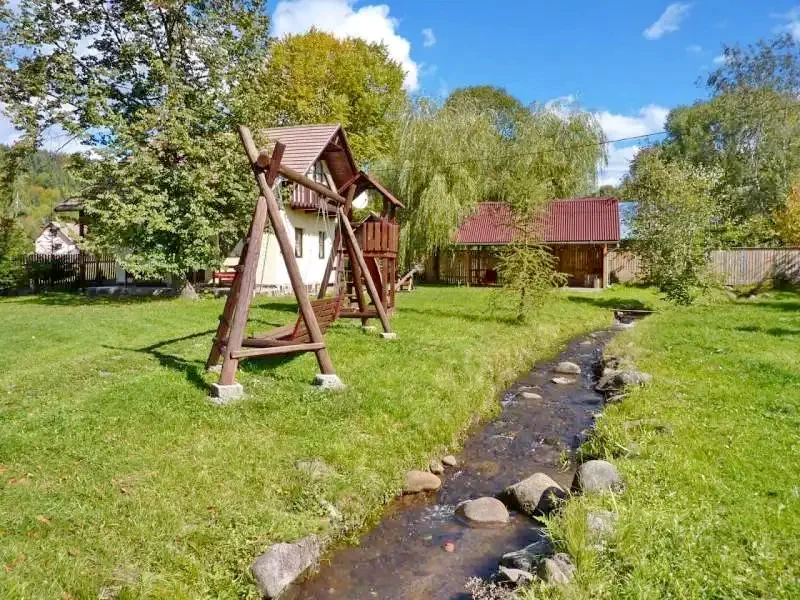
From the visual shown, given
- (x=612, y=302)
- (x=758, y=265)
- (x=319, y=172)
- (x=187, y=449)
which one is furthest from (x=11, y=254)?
(x=758, y=265)

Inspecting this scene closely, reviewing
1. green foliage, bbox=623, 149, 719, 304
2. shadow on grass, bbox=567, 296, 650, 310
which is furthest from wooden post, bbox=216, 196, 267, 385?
shadow on grass, bbox=567, 296, 650, 310

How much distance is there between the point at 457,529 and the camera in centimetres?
534

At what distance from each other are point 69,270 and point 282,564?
26207 mm

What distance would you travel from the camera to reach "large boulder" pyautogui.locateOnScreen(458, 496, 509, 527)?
5.44 metres

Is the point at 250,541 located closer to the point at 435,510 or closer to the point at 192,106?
the point at 435,510

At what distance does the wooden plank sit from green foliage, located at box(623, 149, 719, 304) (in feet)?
52.9

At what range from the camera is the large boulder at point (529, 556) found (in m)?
4.32

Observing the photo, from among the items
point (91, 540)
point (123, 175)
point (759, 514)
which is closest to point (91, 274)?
point (123, 175)

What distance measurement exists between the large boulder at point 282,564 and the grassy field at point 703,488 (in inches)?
75.4

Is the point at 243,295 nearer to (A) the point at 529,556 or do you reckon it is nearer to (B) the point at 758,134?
(A) the point at 529,556

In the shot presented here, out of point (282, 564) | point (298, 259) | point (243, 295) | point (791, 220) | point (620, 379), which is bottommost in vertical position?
point (282, 564)

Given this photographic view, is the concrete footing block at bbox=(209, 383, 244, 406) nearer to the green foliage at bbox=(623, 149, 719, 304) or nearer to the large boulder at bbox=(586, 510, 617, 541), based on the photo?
the large boulder at bbox=(586, 510, 617, 541)

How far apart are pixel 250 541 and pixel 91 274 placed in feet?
83.4

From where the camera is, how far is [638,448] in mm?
6008
